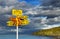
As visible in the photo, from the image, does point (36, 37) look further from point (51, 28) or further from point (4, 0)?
point (4, 0)

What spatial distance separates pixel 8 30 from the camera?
10.9ft

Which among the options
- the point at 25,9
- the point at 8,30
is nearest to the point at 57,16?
the point at 25,9

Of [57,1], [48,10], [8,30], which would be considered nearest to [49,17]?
[48,10]

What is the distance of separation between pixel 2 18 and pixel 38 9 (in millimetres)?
808

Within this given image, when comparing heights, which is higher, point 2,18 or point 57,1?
point 57,1

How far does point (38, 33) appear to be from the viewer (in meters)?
3.29

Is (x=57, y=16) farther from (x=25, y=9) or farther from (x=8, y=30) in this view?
(x=8, y=30)

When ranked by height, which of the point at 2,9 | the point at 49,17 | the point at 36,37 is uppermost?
the point at 2,9

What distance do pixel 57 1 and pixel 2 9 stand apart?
1219 mm

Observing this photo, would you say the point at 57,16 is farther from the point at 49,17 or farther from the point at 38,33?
the point at 38,33

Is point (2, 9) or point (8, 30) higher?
point (2, 9)

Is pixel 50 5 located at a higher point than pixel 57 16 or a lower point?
higher

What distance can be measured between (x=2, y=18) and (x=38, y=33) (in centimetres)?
84

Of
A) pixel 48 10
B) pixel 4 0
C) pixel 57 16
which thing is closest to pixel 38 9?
pixel 48 10
